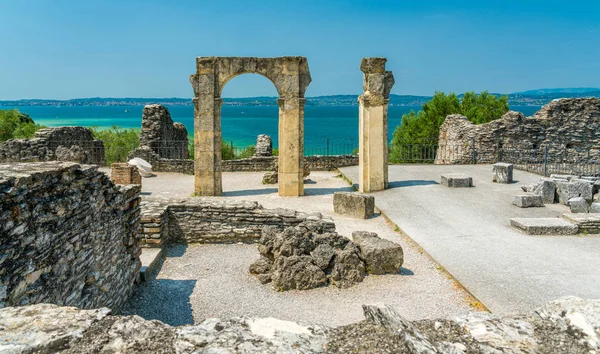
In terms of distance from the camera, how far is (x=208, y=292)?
7.66m

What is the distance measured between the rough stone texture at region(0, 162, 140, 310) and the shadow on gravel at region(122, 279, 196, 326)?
236 millimetres

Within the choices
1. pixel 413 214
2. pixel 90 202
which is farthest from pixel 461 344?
pixel 413 214

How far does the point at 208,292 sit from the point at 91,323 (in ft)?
15.1

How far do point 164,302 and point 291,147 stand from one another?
9.26 meters

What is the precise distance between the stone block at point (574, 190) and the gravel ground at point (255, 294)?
6.36 metres

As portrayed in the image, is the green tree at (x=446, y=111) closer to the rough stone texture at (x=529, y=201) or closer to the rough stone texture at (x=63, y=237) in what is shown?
the rough stone texture at (x=529, y=201)

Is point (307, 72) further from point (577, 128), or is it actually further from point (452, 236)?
point (577, 128)

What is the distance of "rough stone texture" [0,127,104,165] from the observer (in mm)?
20312

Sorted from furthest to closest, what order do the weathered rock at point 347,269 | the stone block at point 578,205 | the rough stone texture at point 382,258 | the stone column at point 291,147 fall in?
the stone column at point 291,147
the stone block at point 578,205
the rough stone texture at point 382,258
the weathered rock at point 347,269

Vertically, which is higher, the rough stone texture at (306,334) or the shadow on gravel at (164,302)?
the rough stone texture at (306,334)

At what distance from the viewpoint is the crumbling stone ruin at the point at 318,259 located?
25.7ft

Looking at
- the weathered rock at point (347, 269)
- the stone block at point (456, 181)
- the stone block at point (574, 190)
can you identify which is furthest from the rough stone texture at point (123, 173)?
the stone block at point (574, 190)

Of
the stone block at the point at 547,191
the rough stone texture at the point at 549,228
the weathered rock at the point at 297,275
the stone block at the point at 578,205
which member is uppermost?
the stone block at the point at 547,191

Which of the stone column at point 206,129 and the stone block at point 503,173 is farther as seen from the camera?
the stone block at point 503,173
